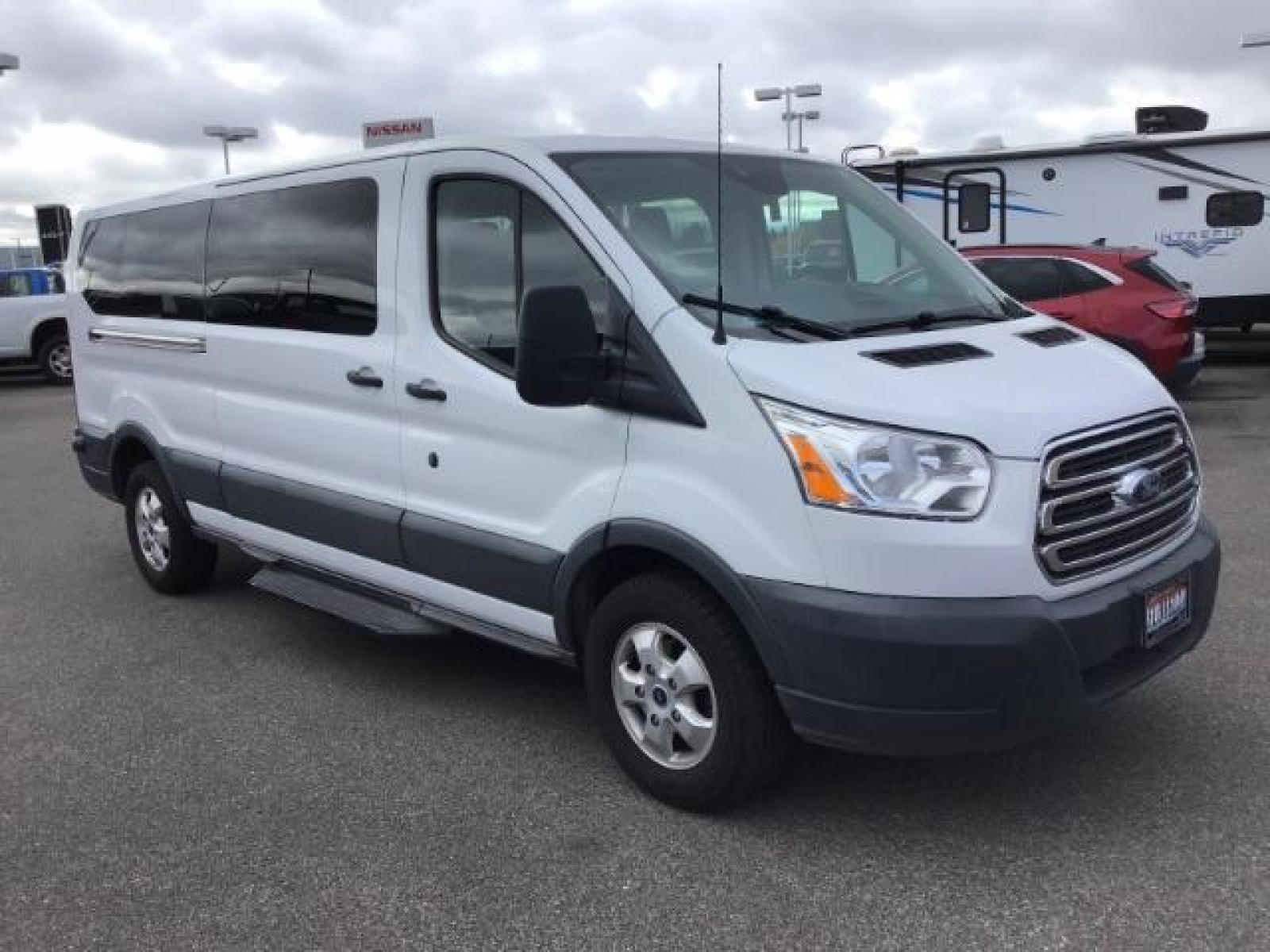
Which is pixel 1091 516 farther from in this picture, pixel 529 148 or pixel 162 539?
pixel 162 539

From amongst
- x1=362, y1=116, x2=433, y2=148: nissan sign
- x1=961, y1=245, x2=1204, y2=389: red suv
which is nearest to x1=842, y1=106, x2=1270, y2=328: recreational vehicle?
x1=961, y1=245, x2=1204, y2=389: red suv

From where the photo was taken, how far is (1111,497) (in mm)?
3348

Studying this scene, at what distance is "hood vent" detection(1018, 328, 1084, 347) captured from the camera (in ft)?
12.5

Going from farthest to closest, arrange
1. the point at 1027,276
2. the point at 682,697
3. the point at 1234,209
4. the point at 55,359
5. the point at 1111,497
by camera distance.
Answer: the point at 55,359, the point at 1234,209, the point at 1027,276, the point at 682,697, the point at 1111,497

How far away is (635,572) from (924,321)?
1192mm

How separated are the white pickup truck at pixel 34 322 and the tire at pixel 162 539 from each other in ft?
42.1

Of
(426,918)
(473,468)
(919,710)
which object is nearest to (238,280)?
(473,468)

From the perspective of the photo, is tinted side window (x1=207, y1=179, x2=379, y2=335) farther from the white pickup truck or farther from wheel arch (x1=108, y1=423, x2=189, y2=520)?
the white pickup truck

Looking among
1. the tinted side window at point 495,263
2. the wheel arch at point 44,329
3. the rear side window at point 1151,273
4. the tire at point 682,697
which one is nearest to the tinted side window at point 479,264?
the tinted side window at point 495,263

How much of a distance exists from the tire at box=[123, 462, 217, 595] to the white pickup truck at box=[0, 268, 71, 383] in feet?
42.1

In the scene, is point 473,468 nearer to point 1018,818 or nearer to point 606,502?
point 606,502

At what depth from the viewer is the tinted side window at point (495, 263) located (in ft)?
12.4

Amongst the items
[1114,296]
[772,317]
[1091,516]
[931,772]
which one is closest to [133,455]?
[772,317]

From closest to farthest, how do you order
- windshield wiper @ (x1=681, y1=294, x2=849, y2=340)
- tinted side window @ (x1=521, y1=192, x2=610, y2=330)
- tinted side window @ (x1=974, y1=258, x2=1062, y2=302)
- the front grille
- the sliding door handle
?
the front grille, windshield wiper @ (x1=681, y1=294, x2=849, y2=340), tinted side window @ (x1=521, y1=192, x2=610, y2=330), the sliding door handle, tinted side window @ (x1=974, y1=258, x2=1062, y2=302)
